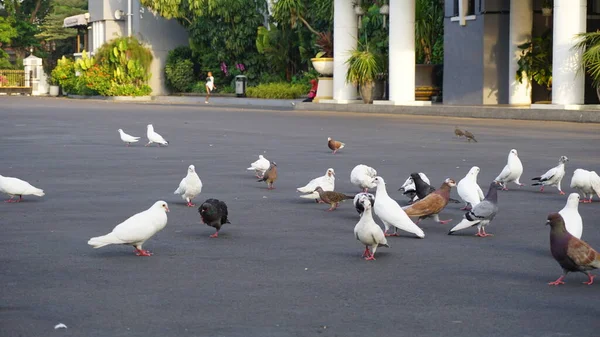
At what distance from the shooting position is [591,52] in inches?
1038

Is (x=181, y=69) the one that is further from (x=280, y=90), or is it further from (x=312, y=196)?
(x=312, y=196)

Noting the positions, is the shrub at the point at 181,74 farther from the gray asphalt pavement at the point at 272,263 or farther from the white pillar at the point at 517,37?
the gray asphalt pavement at the point at 272,263

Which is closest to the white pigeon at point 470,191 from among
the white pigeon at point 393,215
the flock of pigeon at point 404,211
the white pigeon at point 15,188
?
the flock of pigeon at point 404,211

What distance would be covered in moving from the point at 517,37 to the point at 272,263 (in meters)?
24.8

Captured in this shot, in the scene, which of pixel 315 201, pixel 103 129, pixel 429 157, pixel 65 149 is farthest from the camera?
pixel 103 129

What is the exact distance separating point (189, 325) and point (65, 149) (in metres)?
13.4

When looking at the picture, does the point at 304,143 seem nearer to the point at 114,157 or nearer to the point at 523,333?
the point at 114,157

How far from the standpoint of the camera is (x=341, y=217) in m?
10.6

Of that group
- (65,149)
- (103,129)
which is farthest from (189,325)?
(103,129)

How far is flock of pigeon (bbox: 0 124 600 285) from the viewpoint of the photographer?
7062mm

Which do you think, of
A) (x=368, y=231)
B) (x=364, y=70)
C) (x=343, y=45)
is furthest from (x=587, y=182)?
(x=343, y=45)

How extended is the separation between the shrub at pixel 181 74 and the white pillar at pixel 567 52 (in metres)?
29.9

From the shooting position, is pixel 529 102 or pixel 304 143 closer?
pixel 304 143

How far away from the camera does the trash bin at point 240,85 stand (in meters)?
48.6
